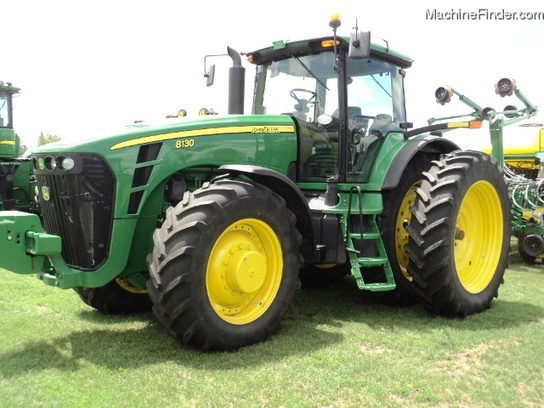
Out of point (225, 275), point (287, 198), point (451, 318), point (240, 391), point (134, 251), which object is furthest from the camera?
point (451, 318)

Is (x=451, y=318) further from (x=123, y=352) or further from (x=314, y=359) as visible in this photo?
(x=123, y=352)

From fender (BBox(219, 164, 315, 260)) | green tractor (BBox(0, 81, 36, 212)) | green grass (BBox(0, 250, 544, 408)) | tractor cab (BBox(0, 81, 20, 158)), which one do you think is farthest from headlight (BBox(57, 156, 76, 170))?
tractor cab (BBox(0, 81, 20, 158))

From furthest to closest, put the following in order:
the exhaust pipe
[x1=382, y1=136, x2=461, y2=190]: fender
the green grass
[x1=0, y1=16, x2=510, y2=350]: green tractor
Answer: the exhaust pipe → [x1=382, y1=136, x2=461, y2=190]: fender → [x1=0, y1=16, x2=510, y2=350]: green tractor → the green grass

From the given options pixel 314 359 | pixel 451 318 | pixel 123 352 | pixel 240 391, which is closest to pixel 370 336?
pixel 314 359

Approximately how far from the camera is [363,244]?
5.09m

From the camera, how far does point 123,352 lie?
12.9 feet

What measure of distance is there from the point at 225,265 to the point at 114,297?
1399 mm

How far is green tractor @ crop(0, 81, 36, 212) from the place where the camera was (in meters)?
11.2

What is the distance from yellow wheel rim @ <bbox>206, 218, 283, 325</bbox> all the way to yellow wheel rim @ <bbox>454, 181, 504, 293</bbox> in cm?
215

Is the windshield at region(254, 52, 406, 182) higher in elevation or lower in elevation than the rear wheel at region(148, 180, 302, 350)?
higher

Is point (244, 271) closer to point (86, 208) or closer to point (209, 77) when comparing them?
point (86, 208)

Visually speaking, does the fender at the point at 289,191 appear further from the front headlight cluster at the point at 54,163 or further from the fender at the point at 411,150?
the front headlight cluster at the point at 54,163

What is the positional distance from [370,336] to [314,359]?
0.76m

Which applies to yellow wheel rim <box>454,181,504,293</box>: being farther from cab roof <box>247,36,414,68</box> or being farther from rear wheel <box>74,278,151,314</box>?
rear wheel <box>74,278,151,314</box>
